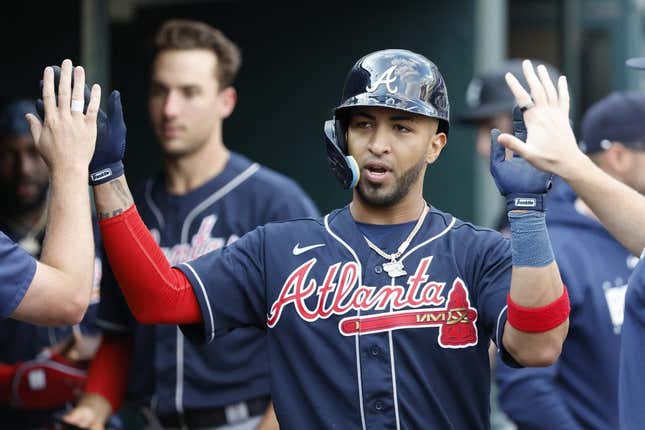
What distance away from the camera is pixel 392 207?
2973 mm

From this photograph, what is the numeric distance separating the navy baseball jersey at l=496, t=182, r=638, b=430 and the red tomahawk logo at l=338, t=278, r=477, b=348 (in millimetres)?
1033

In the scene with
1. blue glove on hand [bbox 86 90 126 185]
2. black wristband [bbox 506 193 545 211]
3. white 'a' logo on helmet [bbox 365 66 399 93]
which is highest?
white 'a' logo on helmet [bbox 365 66 399 93]

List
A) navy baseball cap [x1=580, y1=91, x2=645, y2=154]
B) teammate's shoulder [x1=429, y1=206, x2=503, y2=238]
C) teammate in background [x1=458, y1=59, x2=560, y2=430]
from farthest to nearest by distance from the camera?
teammate in background [x1=458, y1=59, x2=560, y2=430], navy baseball cap [x1=580, y1=91, x2=645, y2=154], teammate's shoulder [x1=429, y1=206, x2=503, y2=238]

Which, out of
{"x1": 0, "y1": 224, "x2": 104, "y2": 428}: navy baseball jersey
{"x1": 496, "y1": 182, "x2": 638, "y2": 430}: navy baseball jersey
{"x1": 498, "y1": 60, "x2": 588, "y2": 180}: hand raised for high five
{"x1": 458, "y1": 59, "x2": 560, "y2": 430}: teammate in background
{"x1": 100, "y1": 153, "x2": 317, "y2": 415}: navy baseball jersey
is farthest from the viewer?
{"x1": 458, "y1": 59, "x2": 560, "y2": 430}: teammate in background

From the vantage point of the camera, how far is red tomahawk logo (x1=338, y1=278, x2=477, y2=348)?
9.27 ft

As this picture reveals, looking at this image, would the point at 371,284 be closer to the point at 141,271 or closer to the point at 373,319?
the point at 373,319

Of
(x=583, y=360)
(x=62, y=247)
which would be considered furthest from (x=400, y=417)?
(x=583, y=360)

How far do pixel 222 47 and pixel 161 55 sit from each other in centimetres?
23

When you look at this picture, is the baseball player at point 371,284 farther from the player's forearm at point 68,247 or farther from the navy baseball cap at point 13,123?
the navy baseball cap at point 13,123

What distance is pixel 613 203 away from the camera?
2834mm

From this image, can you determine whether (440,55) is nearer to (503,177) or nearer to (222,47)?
(222,47)

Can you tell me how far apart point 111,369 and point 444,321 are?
176 cm

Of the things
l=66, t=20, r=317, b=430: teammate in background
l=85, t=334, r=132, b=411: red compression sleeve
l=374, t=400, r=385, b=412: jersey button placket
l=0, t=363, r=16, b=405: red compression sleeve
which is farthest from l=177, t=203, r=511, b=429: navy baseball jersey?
l=0, t=363, r=16, b=405: red compression sleeve

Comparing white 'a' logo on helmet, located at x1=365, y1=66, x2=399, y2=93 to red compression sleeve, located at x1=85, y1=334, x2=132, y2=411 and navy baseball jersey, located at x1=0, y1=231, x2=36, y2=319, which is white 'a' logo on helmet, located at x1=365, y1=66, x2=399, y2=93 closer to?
navy baseball jersey, located at x1=0, y1=231, x2=36, y2=319
